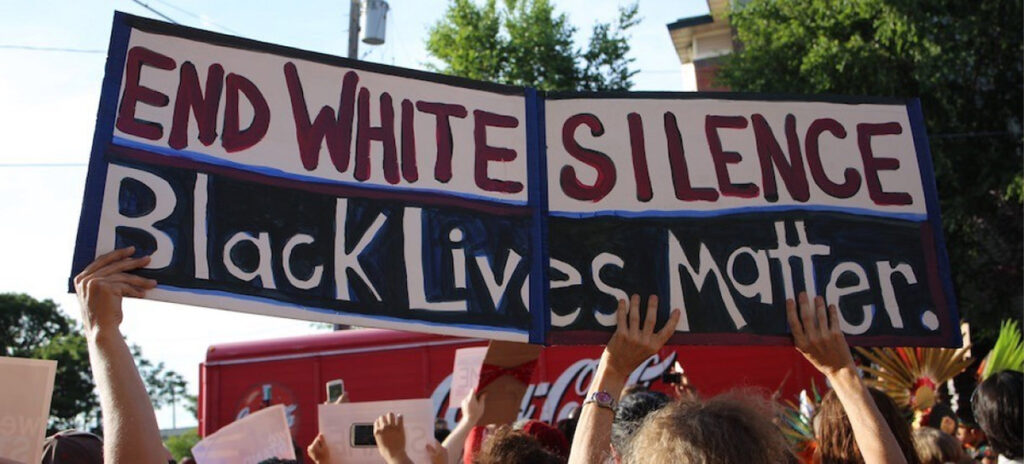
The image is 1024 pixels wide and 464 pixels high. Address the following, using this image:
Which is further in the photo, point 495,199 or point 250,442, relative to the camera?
point 250,442

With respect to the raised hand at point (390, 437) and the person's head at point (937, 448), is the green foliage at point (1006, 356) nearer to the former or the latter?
the person's head at point (937, 448)

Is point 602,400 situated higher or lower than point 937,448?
higher

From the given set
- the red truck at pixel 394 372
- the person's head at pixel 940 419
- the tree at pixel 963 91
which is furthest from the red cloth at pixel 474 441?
the tree at pixel 963 91

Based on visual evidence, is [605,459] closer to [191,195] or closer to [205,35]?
[191,195]

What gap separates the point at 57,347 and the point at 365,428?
123 feet

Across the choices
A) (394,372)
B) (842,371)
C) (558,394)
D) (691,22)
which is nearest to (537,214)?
(842,371)

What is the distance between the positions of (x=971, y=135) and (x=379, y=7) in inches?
341

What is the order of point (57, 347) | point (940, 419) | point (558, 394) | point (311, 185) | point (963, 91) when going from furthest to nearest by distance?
1. point (57, 347)
2. point (963, 91)
3. point (558, 394)
4. point (940, 419)
5. point (311, 185)

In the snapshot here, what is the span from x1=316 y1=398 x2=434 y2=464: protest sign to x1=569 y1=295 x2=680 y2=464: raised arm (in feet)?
3.79

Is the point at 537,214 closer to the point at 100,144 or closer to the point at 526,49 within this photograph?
the point at 100,144

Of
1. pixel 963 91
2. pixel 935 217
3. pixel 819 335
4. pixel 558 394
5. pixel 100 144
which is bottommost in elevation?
pixel 558 394

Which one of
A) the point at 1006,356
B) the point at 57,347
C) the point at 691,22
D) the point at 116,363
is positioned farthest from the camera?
the point at 57,347

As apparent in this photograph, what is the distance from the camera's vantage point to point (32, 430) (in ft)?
→ 8.62

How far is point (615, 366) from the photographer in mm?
2777
